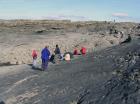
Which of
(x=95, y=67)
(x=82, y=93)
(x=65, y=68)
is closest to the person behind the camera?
(x=82, y=93)

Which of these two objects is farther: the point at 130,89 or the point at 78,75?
the point at 78,75

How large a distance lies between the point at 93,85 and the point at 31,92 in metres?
3.40

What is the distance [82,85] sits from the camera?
58.3 feet

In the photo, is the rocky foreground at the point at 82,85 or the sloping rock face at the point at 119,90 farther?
the rocky foreground at the point at 82,85

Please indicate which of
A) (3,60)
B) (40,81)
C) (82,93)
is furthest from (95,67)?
(3,60)

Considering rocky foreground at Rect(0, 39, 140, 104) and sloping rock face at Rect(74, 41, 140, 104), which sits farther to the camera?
rocky foreground at Rect(0, 39, 140, 104)

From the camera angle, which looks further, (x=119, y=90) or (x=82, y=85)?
(x=82, y=85)

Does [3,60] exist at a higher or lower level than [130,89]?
lower

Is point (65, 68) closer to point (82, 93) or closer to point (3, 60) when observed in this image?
→ point (82, 93)

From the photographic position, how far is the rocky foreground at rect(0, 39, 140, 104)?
49.8 ft

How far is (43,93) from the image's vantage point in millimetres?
17969

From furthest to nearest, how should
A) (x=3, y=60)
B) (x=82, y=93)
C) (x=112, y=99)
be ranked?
(x=3, y=60) < (x=82, y=93) < (x=112, y=99)

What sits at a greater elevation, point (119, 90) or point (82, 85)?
point (119, 90)

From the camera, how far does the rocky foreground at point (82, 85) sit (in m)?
15.2
